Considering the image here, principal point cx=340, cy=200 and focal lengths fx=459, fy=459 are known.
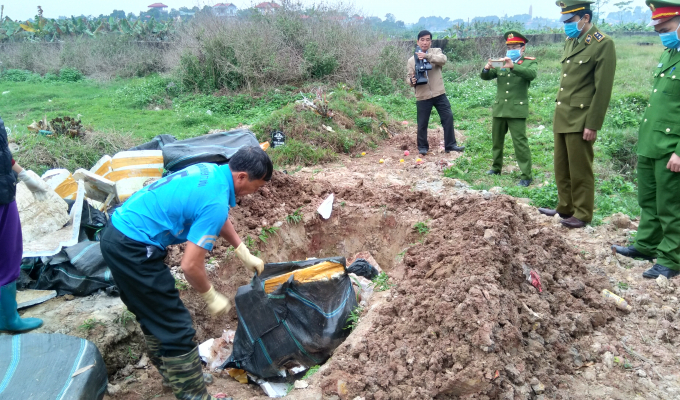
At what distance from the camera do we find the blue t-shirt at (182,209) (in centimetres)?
229

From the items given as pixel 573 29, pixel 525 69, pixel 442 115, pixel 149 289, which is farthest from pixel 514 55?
pixel 149 289

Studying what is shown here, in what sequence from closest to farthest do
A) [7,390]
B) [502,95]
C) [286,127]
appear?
[7,390]
[502,95]
[286,127]

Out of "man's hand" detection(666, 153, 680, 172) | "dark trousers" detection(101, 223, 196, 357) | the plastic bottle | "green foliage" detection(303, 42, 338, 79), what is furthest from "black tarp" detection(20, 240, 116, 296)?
"green foliage" detection(303, 42, 338, 79)

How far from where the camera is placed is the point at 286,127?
7891 millimetres

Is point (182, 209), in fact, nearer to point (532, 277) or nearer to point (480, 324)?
point (480, 324)

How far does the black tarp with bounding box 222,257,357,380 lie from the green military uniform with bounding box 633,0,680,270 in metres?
2.64

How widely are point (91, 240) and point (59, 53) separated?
1809 centimetres

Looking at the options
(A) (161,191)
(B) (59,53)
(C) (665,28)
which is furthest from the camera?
(B) (59,53)

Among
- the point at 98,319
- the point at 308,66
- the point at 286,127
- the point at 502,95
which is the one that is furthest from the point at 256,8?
the point at 98,319

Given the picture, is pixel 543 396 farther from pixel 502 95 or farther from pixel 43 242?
pixel 502 95

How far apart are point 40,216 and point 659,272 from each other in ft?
16.6

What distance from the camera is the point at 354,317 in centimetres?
324

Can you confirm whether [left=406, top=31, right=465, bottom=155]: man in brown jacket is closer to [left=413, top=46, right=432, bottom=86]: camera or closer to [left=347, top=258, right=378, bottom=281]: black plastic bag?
[left=413, top=46, right=432, bottom=86]: camera

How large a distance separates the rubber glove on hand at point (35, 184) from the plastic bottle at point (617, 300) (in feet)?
14.6
